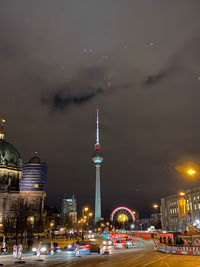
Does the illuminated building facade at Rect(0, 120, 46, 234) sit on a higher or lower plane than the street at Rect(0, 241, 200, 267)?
higher

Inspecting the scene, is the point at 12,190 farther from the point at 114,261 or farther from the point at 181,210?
the point at 114,261

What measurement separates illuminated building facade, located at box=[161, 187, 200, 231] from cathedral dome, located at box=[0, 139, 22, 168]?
86503mm

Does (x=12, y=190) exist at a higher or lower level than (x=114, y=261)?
higher

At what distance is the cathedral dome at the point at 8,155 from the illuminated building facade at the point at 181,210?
86.5 meters

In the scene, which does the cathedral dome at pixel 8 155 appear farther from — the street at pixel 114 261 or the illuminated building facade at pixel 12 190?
the street at pixel 114 261

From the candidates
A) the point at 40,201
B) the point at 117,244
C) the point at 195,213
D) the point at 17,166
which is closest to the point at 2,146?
the point at 17,166

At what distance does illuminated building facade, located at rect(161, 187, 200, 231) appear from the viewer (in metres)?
91.0

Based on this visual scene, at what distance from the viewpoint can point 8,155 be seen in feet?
522

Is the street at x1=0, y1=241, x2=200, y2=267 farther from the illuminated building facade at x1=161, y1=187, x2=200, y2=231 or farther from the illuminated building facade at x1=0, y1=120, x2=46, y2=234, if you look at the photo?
the illuminated building facade at x1=0, y1=120, x2=46, y2=234

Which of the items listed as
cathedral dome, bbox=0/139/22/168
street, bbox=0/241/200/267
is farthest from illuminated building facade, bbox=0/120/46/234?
street, bbox=0/241/200/267

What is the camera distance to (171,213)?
114250mm

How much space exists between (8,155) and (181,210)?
4472 inches

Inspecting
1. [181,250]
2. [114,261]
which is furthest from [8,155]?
[114,261]

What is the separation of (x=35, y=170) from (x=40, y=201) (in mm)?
31631
